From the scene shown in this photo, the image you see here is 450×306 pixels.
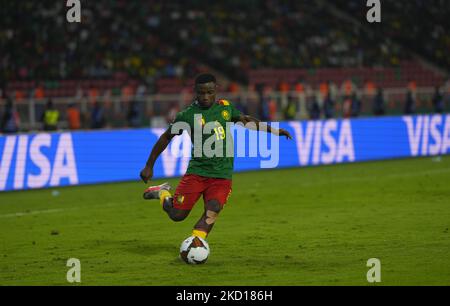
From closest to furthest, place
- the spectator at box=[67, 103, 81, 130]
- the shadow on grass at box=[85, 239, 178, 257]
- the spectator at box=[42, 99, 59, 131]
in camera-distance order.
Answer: the shadow on grass at box=[85, 239, 178, 257] < the spectator at box=[42, 99, 59, 131] < the spectator at box=[67, 103, 81, 130]

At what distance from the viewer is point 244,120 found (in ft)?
36.7

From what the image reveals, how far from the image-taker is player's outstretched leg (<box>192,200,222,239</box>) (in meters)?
10.7

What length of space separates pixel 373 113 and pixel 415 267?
29259mm

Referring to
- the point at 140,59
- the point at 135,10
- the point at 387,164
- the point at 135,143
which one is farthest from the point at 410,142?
the point at 135,10

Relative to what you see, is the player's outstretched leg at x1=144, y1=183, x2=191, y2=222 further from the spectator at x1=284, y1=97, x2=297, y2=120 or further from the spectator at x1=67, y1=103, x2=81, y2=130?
the spectator at x1=284, y1=97, x2=297, y2=120

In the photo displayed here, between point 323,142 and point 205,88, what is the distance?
47.9 ft

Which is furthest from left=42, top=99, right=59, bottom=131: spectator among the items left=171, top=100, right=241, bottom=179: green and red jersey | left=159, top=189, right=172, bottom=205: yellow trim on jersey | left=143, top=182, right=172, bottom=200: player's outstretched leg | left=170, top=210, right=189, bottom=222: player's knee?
left=171, top=100, right=241, bottom=179: green and red jersey

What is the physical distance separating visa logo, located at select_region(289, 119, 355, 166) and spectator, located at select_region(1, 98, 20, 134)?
9.08 metres

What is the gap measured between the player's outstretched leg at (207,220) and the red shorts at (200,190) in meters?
0.07

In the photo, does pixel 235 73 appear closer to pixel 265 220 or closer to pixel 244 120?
pixel 265 220

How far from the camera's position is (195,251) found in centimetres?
1051

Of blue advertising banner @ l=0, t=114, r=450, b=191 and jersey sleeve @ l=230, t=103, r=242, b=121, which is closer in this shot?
jersey sleeve @ l=230, t=103, r=242, b=121

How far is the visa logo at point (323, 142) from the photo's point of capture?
24406 mm

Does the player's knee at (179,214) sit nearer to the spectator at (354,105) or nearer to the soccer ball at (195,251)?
the soccer ball at (195,251)
